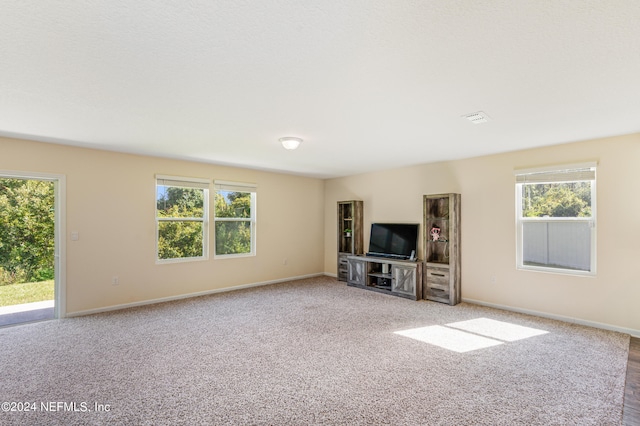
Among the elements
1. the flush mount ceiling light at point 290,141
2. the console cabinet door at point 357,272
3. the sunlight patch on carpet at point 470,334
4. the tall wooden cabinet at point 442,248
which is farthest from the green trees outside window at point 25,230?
the tall wooden cabinet at point 442,248

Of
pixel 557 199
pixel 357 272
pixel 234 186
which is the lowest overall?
pixel 357 272

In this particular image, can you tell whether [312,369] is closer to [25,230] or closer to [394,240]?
[394,240]

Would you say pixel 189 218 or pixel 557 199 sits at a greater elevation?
pixel 557 199

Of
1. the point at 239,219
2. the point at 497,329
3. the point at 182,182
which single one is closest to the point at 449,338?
the point at 497,329

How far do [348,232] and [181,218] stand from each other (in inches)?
134

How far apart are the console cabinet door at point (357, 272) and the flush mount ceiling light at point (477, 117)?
360cm

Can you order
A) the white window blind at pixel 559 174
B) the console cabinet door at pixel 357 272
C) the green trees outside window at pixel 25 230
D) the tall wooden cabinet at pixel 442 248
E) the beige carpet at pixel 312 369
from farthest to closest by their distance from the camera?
the console cabinet door at pixel 357 272 < the tall wooden cabinet at pixel 442 248 < the green trees outside window at pixel 25 230 < the white window blind at pixel 559 174 < the beige carpet at pixel 312 369

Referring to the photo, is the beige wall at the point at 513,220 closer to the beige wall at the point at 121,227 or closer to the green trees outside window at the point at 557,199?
the green trees outside window at the point at 557,199

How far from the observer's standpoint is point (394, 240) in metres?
6.11

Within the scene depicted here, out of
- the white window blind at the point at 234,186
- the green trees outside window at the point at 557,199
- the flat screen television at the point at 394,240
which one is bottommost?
the flat screen television at the point at 394,240

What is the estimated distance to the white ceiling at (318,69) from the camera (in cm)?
160

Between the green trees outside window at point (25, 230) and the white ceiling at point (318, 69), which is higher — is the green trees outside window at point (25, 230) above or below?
below

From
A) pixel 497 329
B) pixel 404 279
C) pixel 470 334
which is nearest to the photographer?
pixel 470 334

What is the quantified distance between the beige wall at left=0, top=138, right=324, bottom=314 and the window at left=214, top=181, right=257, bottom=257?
136 mm
